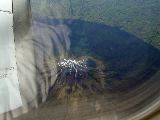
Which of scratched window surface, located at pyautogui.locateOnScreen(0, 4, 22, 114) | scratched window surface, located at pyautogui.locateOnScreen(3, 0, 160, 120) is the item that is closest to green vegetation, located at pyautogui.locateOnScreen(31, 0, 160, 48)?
scratched window surface, located at pyautogui.locateOnScreen(3, 0, 160, 120)

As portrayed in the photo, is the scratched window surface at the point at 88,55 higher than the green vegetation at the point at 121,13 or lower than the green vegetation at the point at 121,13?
lower

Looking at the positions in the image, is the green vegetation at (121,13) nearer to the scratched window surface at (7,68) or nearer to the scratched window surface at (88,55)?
the scratched window surface at (88,55)

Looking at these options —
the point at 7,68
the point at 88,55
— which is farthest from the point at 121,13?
the point at 7,68

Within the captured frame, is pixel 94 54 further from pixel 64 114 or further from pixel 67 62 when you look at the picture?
pixel 64 114

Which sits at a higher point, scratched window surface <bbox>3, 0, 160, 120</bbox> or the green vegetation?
the green vegetation

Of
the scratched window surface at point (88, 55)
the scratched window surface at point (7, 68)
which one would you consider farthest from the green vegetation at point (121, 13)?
the scratched window surface at point (7, 68)

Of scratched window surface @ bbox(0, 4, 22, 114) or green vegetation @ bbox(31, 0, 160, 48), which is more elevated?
green vegetation @ bbox(31, 0, 160, 48)

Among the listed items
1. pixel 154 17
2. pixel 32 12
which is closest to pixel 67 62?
pixel 32 12

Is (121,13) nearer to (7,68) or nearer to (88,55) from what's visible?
(88,55)

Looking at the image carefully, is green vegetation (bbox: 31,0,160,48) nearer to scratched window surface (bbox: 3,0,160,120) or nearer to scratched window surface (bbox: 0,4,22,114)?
scratched window surface (bbox: 3,0,160,120)
